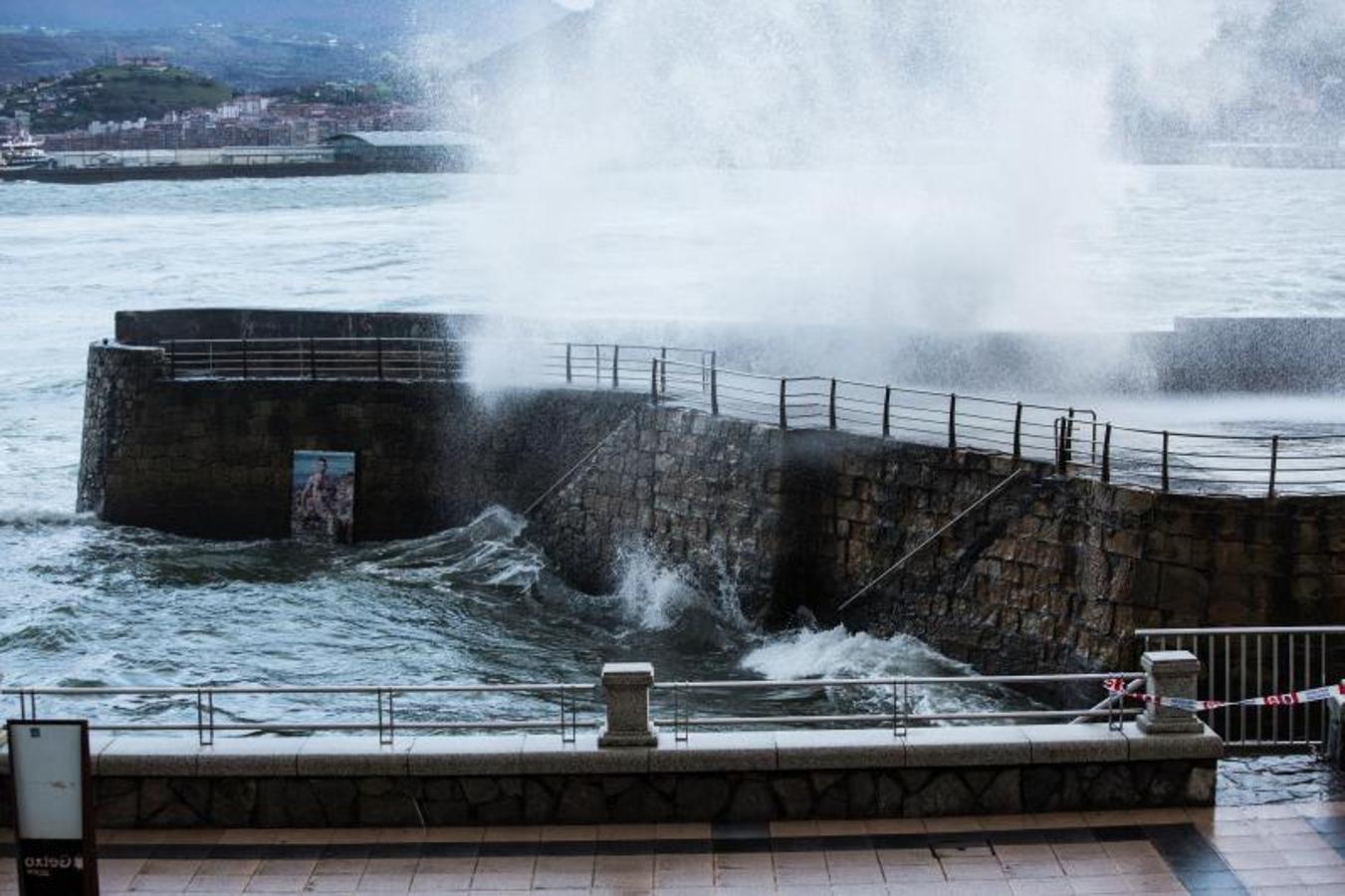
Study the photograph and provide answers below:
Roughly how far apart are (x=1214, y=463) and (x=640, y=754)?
9509mm

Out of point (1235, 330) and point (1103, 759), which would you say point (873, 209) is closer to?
point (1235, 330)

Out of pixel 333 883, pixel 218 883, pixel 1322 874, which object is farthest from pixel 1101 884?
pixel 218 883

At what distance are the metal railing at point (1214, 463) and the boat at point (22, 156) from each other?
115716 millimetres

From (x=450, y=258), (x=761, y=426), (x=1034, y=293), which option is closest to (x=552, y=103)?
(x=450, y=258)

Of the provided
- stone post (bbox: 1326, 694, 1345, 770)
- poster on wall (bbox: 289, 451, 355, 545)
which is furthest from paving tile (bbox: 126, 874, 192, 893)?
poster on wall (bbox: 289, 451, 355, 545)

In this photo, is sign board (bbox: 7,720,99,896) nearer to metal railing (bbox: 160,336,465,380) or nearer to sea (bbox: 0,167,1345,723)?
sea (bbox: 0,167,1345,723)

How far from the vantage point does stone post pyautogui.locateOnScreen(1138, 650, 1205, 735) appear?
1041cm

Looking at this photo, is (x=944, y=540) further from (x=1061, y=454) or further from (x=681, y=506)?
(x=681, y=506)

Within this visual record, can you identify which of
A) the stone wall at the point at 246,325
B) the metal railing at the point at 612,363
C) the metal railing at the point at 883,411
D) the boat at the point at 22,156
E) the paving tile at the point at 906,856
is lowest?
the paving tile at the point at 906,856

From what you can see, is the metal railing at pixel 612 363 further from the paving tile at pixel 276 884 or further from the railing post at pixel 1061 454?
the paving tile at pixel 276 884

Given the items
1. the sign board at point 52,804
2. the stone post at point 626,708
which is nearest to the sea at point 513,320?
the stone post at point 626,708

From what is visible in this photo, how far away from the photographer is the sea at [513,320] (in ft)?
61.3

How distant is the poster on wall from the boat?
106821mm

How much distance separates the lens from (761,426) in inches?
760
